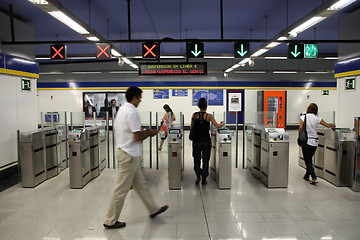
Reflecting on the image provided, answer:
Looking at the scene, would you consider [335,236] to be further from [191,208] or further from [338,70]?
[338,70]

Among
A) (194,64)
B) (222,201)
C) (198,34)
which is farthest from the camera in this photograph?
(198,34)

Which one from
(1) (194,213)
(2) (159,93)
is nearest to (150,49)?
(1) (194,213)

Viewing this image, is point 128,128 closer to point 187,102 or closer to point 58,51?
point 58,51

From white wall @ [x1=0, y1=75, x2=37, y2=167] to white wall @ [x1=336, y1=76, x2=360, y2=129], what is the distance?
7.19 metres

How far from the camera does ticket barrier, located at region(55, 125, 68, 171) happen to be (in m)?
5.55

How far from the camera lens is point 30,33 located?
6020 mm

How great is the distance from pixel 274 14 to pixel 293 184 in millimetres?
3753

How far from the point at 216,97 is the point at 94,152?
7.83 meters

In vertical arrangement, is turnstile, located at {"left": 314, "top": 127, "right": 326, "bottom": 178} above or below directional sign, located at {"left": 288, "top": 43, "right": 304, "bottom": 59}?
below

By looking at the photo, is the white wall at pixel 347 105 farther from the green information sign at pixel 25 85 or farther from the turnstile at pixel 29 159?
the green information sign at pixel 25 85

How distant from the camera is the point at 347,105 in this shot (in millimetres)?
5664

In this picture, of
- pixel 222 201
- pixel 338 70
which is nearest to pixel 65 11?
pixel 222 201

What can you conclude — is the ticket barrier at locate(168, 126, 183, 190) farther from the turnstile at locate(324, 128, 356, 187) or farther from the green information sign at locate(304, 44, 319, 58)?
the green information sign at locate(304, 44, 319, 58)

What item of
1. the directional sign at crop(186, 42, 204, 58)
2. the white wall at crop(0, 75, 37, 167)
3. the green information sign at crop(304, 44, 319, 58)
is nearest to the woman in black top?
the directional sign at crop(186, 42, 204, 58)
